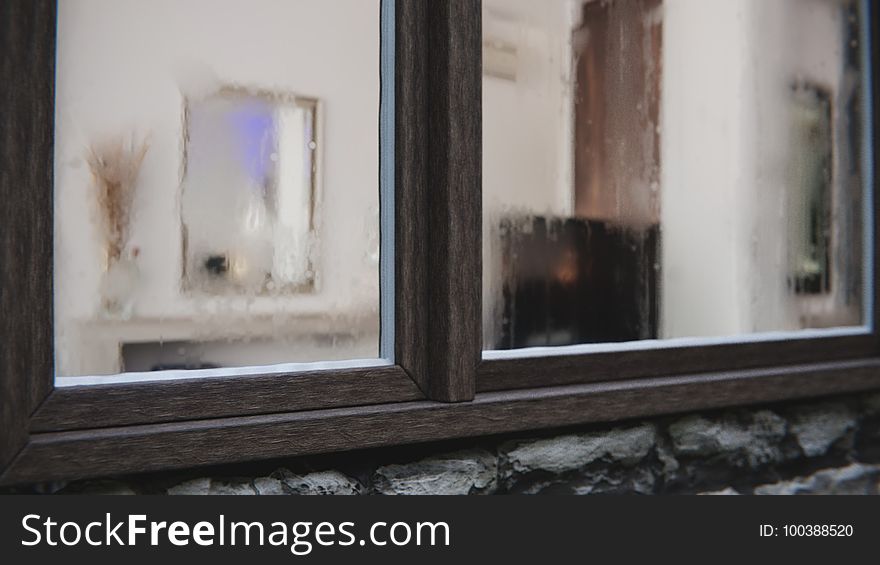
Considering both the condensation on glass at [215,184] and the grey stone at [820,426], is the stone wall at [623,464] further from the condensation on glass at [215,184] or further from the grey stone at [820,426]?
the condensation on glass at [215,184]

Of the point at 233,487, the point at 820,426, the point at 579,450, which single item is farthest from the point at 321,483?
the point at 820,426

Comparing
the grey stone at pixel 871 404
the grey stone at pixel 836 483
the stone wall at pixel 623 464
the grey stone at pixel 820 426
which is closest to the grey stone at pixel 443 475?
the stone wall at pixel 623 464

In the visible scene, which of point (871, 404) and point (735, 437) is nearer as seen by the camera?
point (735, 437)

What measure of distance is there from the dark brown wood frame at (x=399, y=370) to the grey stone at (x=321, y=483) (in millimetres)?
67

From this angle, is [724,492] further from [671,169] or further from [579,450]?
[671,169]

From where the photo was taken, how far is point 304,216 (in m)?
1.51

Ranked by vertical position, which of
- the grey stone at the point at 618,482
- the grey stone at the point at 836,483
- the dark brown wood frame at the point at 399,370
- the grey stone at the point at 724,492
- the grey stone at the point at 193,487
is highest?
the dark brown wood frame at the point at 399,370

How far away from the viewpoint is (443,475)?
1534 millimetres

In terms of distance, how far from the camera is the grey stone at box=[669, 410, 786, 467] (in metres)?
1.88

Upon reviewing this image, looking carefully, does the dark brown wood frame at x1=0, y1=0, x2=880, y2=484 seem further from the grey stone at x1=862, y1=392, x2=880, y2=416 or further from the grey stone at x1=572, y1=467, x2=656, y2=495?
the grey stone at x1=862, y1=392, x2=880, y2=416

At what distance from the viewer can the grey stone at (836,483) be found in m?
2.07

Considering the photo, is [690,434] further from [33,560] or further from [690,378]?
[33,560]

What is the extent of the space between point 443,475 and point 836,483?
4.41 feet

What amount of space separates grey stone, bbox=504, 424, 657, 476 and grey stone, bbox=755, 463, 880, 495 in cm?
48
